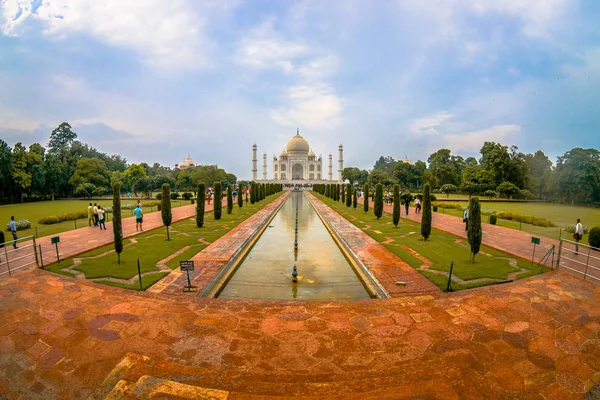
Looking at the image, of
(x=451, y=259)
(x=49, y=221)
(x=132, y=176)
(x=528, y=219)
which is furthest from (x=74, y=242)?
(x=132, y=176)

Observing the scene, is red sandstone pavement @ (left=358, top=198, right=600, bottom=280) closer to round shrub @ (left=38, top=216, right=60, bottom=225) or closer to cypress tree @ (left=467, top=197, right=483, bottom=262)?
cypress tree @ (left=467, top=197, right=483, bottom=262)

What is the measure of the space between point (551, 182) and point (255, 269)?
102ft

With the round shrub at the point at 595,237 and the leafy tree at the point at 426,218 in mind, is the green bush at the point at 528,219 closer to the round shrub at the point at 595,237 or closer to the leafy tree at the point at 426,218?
the round shrub at the point at 595,237

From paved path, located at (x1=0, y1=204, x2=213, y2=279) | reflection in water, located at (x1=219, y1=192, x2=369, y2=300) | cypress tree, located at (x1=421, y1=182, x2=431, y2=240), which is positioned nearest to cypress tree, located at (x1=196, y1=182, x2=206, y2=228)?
paved path, located at (x1=0, y1=204, x2=213, y2=279)

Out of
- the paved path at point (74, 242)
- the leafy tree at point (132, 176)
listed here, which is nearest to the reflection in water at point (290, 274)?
the paved path at point (74, 242)

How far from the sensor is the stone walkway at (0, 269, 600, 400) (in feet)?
10.6

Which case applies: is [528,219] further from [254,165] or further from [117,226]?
[254,165]

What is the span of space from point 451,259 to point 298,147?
69.9 meters

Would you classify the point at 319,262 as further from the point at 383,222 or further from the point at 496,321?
the point at 383,222

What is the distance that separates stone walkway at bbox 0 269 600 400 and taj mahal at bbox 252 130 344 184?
69.4 metres

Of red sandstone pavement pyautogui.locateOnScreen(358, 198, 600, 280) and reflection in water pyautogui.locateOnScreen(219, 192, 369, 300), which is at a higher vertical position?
red sandstone pavement pyautogui.locateOnScreen(358, 198, 600, 280)

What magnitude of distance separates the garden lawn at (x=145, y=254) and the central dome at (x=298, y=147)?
64540 millimetres

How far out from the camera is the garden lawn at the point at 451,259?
255 inches

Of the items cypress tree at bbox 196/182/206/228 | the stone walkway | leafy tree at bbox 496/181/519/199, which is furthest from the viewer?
leafy tree at bbox 496/181/519/199
